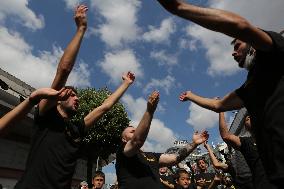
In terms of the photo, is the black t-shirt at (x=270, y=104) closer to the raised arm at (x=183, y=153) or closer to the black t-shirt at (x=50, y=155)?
the black t-shirt at (x=50, y=155)

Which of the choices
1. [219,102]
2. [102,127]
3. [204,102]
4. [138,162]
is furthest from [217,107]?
[102,127]

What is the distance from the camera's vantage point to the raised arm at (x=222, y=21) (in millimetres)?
2436

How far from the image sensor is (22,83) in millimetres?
24000

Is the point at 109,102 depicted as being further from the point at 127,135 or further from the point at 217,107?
the point at 217,107

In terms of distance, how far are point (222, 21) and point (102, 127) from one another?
2922cm

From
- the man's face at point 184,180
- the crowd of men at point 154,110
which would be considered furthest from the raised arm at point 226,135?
the man's face at point 184,180

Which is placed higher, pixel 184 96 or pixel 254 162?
pixel 184 96

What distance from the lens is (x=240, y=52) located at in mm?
2967

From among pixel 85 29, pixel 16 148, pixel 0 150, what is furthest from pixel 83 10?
pixel 16 148

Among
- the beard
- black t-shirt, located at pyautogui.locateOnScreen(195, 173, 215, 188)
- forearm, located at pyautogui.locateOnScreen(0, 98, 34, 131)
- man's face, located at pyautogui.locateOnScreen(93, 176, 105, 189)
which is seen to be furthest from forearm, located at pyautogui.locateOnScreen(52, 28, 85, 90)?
black t-shirt, located at pyautogui.locateOnScreen(195, 173, 215, 188)

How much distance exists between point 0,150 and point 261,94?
2153 cm

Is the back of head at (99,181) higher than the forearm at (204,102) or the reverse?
higher

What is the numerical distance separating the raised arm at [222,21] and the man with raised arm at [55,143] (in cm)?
158

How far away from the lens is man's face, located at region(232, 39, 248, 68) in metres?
2.92
